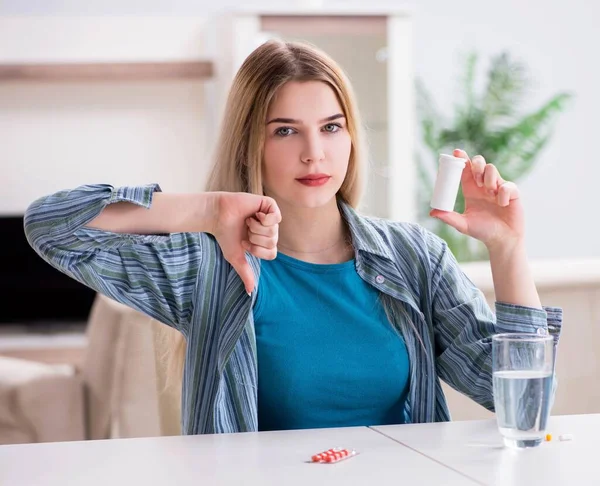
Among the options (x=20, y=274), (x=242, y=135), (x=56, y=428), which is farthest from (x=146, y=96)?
(x=242, y=135)

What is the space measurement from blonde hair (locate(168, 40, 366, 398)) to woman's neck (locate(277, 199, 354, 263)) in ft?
0.29

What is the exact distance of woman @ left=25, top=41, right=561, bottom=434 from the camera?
1.56 meters

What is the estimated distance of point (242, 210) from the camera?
56.5 inches

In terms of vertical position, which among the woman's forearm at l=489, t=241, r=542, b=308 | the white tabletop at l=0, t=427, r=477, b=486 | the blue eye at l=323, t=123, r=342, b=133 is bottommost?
the white tabletop at l=0, t=427, r=477, b=486

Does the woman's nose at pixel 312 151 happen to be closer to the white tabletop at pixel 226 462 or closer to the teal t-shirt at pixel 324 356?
Result: the teal t-shirt at pixel 324 356

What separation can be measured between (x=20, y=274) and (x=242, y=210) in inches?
140

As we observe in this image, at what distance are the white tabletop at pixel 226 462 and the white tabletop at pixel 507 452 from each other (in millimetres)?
33

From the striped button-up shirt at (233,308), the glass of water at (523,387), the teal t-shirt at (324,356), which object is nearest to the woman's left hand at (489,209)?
the striped button-up shirt at (233,308)

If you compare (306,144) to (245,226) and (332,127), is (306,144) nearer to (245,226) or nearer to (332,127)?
(332,127)

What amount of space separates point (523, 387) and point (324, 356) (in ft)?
1.57

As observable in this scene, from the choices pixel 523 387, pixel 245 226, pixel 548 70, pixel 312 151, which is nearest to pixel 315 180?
pixel 312 151

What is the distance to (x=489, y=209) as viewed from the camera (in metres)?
1.62

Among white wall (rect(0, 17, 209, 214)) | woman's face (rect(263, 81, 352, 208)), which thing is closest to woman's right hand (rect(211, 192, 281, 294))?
woman's face (rect(263, 81, 352, 208))

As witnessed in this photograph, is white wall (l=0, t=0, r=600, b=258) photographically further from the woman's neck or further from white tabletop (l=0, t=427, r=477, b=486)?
white tabletop (l=0, t=427, r=477, b=486)
